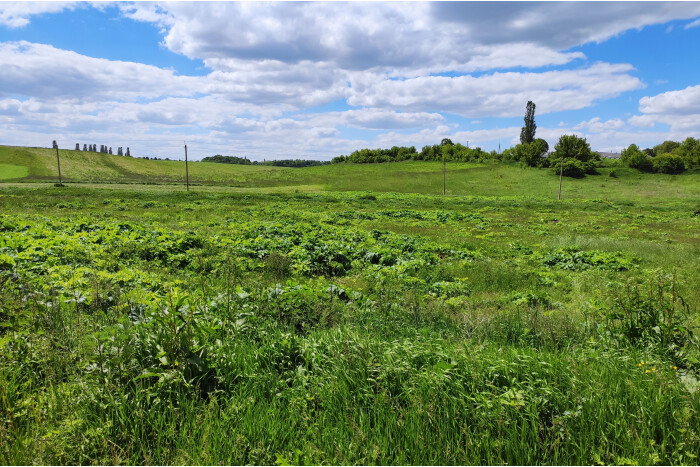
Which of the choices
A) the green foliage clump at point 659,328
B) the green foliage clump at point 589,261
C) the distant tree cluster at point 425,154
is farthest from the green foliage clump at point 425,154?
the green foliage clump at point 659,328

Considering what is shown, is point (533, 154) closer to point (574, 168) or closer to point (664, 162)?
point (574, 168)

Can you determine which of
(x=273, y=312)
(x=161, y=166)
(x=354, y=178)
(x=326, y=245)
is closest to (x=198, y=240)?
(x=326, y=245)

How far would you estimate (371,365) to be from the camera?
407 centimetres

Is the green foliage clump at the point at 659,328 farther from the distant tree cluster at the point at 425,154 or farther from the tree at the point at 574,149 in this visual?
the distant tree cluster at the point at 425,154

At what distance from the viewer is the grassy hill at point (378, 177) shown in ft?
255

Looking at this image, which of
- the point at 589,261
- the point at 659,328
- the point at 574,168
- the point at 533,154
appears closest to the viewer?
the point at 659,328

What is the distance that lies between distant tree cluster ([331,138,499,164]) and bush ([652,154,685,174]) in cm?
4278

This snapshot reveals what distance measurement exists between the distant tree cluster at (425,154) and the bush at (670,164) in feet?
140

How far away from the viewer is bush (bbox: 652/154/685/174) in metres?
88.6

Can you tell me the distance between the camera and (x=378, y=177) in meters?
98.6

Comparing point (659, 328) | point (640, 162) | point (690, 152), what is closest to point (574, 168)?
point (640, 162)

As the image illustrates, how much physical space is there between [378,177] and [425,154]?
46.8 m

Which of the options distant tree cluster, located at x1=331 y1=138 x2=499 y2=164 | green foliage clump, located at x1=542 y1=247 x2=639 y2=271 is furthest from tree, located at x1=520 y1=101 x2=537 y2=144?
green foliage clump, located at x1=542 y1=247 x2=639 y2=271

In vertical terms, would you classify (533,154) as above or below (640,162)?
above
